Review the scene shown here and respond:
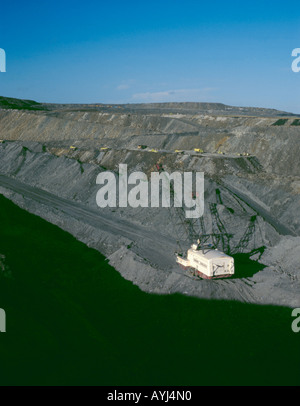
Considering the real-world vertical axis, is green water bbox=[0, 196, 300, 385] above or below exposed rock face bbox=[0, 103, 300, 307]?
below

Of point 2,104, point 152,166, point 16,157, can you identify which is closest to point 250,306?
point 152,166

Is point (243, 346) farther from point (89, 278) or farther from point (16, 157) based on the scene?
point (16, 157)

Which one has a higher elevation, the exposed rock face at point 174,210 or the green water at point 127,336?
the exposed rock face at point 174,210

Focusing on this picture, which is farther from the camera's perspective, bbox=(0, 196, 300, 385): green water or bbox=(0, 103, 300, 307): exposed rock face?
bbox=(0, 103, 300, 307): exposed rock face

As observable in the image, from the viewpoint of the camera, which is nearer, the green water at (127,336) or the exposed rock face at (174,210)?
the green water at (127,336)
